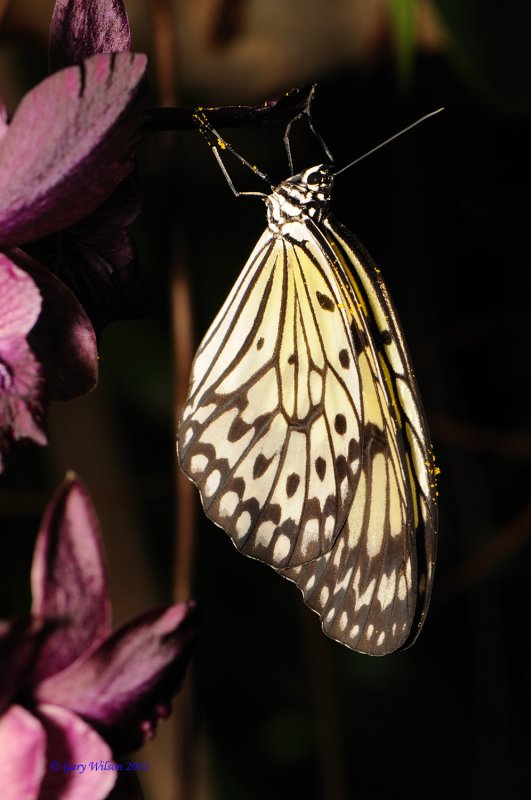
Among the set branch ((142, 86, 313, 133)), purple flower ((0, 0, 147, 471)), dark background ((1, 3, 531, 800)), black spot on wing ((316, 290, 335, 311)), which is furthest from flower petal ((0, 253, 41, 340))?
dark background ((1, 3, 531, 800))

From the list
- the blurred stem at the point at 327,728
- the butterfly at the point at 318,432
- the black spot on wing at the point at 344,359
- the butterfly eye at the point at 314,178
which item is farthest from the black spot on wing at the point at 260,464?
the blurred stem at the point at 327,728

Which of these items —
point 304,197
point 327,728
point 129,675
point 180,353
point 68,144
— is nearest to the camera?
point 68,144

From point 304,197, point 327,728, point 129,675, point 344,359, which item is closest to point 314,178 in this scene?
point 304,197

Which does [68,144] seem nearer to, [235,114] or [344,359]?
[235,114]

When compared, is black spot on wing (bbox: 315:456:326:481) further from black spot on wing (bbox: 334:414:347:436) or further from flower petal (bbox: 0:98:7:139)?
flower petal (bbox: 0:98:7:139)

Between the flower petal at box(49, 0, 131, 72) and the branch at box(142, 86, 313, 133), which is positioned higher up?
the flower petal at box(49, 0, 131, 72)

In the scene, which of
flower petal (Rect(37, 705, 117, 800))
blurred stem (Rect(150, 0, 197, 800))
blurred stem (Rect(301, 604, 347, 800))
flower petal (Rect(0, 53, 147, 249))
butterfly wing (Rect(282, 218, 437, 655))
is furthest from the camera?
blurred stem (Rect(301, 604, 347, 800))

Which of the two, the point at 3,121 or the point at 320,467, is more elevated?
the point at 3,121
